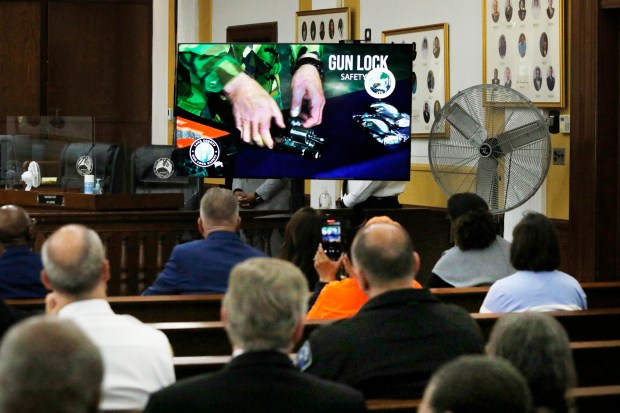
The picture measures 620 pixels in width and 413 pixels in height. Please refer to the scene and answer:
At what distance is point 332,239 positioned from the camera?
508 cm

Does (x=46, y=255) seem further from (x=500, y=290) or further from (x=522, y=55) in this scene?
(x=522, y=55)

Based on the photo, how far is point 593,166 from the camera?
822 centimetres

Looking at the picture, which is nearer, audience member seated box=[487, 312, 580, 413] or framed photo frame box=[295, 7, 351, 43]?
audience member seated box=[487, 312, 580, 413]

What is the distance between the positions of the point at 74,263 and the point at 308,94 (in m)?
5.25

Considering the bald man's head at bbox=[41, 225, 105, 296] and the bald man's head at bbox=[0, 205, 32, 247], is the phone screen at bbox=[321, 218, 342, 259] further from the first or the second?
the bald man's head at bbox=[41, 225, 105, 296]

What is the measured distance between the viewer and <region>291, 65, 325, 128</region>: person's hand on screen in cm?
844

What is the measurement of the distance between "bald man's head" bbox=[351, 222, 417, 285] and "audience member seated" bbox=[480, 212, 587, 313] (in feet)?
4.52

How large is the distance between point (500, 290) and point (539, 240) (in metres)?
0.26

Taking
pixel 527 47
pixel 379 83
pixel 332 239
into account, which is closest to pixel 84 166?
pixel 379 83

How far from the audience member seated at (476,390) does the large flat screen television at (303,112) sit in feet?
21.2

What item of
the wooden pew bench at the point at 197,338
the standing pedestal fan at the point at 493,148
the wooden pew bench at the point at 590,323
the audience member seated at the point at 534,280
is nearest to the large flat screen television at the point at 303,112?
the standing pedestal fan at the point at 493,148

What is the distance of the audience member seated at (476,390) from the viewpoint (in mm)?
1982

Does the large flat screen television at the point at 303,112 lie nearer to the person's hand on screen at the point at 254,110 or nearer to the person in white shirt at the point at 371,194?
the person's hand on screen at the point at 254,110

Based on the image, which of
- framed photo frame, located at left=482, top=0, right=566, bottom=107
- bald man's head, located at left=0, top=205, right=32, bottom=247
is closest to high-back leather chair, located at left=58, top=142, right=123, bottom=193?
framed photo frame, located at left=482, top=0, right=566, bottom=107
